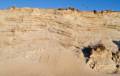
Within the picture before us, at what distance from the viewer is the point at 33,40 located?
37.1m

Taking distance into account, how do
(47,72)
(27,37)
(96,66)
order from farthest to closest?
1. (27,37)
2. (96,66)
3. (47,72)

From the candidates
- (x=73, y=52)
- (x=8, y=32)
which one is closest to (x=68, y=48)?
(x=73, y=52)

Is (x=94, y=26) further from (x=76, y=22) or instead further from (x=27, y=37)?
(x=27, y=37)

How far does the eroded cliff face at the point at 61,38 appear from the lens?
35.0m

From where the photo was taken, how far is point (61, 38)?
121 ft

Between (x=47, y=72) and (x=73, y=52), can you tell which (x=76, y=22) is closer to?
(x=73, y=52)

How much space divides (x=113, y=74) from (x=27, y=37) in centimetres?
878

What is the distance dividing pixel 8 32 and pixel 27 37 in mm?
1875

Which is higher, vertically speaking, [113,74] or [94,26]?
[94,26]

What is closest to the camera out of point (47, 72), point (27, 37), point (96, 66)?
point (47, 72)

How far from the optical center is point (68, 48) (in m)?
36.4

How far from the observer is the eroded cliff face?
115ft

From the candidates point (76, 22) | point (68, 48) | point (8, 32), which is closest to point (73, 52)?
point (68, 48)

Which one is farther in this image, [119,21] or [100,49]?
[119,21]
